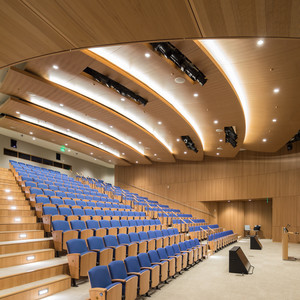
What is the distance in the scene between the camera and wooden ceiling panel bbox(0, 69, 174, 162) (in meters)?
5.86

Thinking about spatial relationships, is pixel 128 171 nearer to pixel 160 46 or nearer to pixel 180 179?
pixel 180 179

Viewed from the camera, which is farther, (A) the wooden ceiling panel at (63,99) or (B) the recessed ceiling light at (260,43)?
(A) the wooden ceiling panel at (63,99)

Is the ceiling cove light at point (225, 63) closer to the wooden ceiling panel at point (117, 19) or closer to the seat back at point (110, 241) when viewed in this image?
the wooden ceiling panel at point (117, 19)

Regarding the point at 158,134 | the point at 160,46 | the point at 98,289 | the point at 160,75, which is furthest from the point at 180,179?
the point at 98,289

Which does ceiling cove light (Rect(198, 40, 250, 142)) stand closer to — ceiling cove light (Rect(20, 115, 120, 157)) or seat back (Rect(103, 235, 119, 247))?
seat back (Rect(103, 235, 119, 247))

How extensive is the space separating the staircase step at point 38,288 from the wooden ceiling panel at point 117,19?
2.43 m

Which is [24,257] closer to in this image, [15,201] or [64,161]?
[15,201]

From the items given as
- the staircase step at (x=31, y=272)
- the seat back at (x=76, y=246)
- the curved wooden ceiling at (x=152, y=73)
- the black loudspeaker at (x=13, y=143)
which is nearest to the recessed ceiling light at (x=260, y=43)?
the curved wooden ceiling at (x=152, y=73)

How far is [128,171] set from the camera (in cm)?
1498

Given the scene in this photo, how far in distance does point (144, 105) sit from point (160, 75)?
1157 millimetres

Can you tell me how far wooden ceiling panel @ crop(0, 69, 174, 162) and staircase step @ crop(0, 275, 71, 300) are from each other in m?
3.83

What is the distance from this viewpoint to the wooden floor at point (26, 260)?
296 centimetres

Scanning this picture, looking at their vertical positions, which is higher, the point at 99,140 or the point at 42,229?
the point at 99,140

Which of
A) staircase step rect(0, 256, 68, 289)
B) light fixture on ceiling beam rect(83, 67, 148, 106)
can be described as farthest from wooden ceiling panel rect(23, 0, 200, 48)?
light fixture on ceiling beam rect(83, 67, 148, 106)
